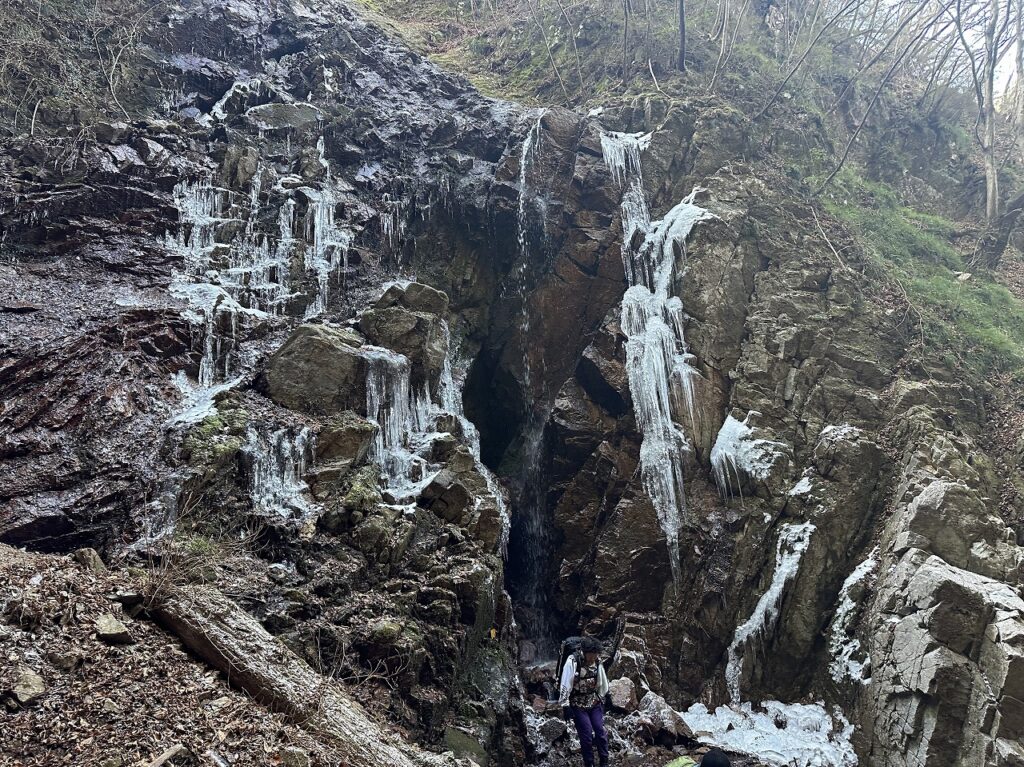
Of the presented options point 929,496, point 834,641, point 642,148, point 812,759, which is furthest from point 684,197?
point 812,759

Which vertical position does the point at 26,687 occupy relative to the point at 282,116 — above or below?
below

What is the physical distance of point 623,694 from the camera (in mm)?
9352

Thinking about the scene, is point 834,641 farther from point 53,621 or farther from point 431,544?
point 53,621

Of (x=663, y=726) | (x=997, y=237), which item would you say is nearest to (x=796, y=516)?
(x=663, y=726)

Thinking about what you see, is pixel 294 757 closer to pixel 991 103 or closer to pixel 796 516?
pixel 796 516

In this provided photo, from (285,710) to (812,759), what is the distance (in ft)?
25.1

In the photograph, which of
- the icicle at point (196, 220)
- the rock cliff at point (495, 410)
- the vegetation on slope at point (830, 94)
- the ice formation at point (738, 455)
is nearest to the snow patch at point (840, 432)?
the rock cliff at point (495, 410)

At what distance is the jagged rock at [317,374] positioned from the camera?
381 inches

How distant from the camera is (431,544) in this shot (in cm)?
878

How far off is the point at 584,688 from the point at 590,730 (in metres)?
A: 0.59

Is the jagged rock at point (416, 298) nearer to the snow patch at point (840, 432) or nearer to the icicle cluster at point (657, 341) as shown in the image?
the icicle cluster at point (657, 341)

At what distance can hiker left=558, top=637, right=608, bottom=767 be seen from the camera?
6.77 metres

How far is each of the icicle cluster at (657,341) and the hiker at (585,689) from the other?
5.01m

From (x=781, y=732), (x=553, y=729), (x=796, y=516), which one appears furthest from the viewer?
(x=796, y=516)
